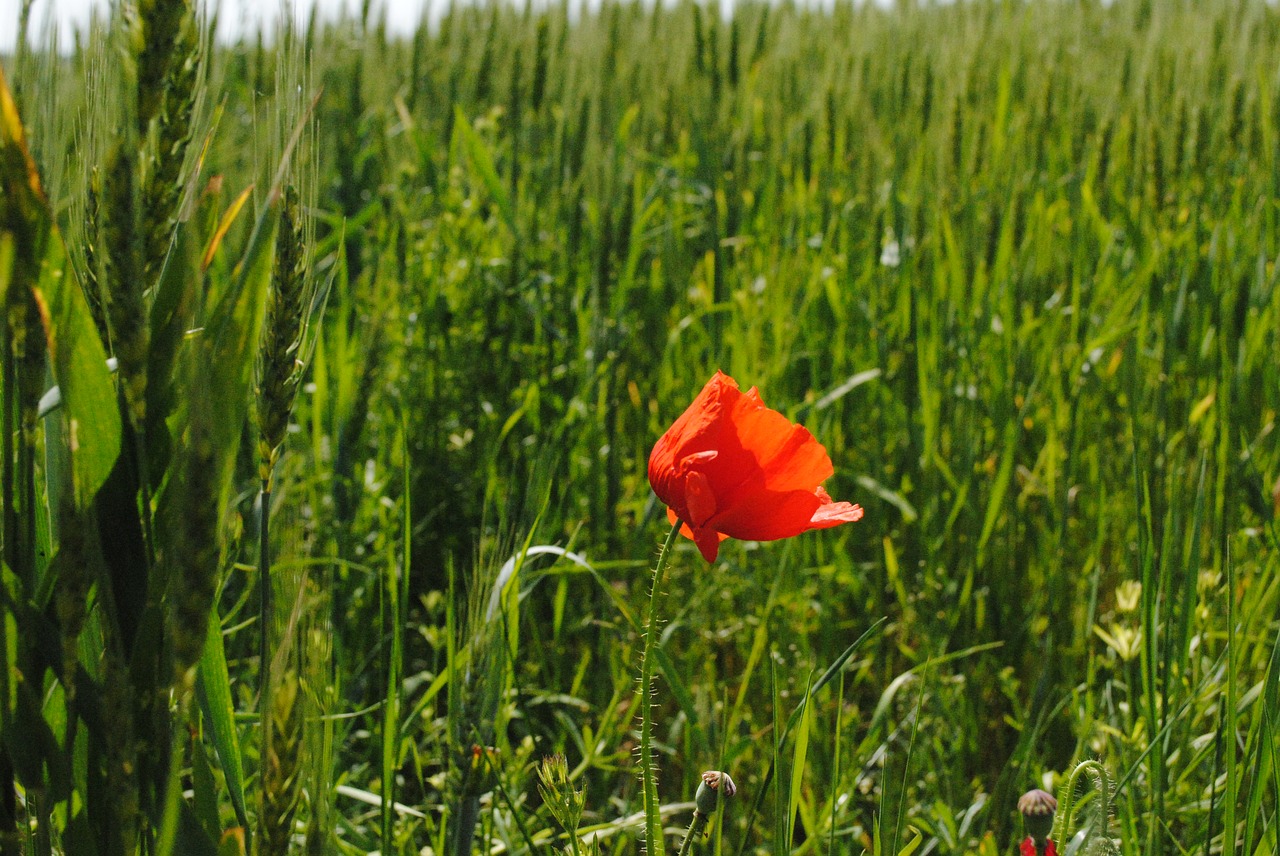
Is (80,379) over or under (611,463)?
over

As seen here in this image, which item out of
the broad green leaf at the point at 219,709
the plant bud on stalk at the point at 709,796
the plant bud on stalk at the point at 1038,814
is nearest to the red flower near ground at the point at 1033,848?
the plant bud on stalk at the point at 1038,814

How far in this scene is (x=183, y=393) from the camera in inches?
22.6

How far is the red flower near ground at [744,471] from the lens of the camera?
2.47 ft

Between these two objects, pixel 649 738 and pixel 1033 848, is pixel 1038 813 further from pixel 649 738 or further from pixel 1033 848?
pixel 649 738

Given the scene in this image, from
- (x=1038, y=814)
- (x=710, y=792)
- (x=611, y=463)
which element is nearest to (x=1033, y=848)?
(x=1038, y=814)

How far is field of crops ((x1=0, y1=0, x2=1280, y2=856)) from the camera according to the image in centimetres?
57

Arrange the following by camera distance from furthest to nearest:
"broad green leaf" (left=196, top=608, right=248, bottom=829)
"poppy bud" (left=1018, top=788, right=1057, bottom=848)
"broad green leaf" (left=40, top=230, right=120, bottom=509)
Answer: "poppy bud" (left=1018, top=788, right=1057, bottom=848), "broad green leaf" (left=196, top=608, right=248, bottom=829), "broad green leaf" (left=40, top=230, right=120, bottom=509)

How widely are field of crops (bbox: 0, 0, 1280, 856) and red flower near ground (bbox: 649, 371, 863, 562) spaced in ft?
0.04

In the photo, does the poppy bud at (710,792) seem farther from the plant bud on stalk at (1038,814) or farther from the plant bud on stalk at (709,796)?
the plant bud on stalk at (1038,814)

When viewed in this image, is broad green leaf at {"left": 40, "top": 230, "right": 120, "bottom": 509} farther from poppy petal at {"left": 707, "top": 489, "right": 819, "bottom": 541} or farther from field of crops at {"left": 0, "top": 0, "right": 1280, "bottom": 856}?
poppy petal at {"left": 707, "top": 489, "right": 819, "bottom": 541}

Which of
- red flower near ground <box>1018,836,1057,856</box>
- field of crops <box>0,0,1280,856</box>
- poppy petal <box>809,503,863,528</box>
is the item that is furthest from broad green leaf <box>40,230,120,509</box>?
red flower near ground <box>1018,836,1057,856</box>

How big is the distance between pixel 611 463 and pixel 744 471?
91 cm

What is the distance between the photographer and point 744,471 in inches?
30.1

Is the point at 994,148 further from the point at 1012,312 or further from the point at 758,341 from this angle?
the point at 758,341
